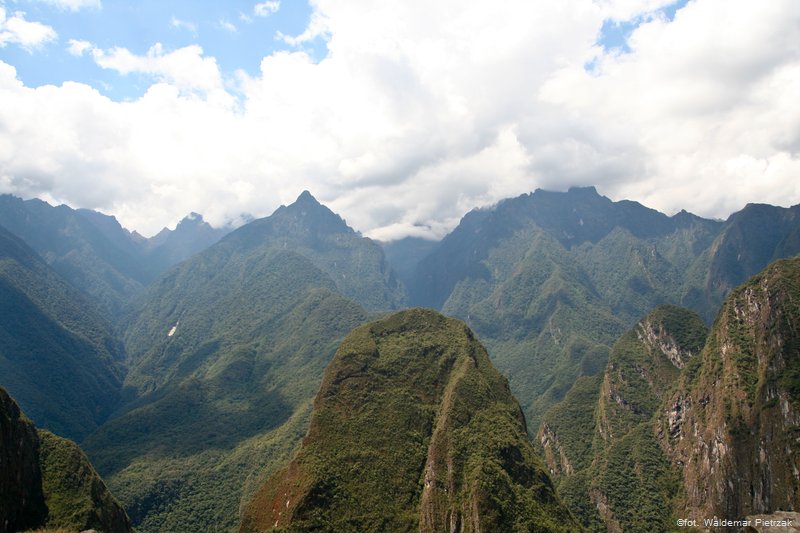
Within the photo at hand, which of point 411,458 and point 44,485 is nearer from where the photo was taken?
point 44,485

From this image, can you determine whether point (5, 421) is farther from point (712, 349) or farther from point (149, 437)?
point (712, 349)

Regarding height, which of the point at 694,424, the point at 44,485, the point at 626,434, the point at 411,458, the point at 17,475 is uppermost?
the point at 17,475

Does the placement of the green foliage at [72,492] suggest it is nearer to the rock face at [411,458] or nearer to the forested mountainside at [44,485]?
the forested mountainside at [44,485]

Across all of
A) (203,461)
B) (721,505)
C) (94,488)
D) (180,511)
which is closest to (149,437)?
(203,461)

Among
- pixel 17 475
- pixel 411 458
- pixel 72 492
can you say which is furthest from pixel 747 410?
pixel 17 475

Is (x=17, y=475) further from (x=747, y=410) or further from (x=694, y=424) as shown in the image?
(x=694, y=424)
